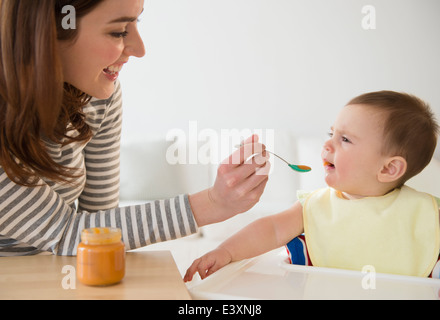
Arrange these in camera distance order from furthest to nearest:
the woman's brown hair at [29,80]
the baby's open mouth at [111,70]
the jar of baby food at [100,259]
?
the baby's open mouth at [111,70], the woman's brown hair at [29,80], the jar of baby food at [100,259]

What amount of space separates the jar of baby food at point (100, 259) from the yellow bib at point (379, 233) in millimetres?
527

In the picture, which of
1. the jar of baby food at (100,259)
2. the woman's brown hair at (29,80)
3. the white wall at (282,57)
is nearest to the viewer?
the jar of baby food at (100,259)

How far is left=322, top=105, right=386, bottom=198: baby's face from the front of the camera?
1165 mm

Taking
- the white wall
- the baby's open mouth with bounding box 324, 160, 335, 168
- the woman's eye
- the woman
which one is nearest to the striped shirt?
the woman

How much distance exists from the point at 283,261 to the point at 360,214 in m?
0.24

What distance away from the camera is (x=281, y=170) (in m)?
3.13

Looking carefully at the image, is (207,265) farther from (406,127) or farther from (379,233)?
(406,127)

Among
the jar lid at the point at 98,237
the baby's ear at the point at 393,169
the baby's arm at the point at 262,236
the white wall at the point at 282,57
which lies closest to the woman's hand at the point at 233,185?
the baby's arm at the point at 262,236

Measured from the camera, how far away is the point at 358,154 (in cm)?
117

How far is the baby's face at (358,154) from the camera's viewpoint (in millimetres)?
1165

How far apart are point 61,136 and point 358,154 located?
2.31ft

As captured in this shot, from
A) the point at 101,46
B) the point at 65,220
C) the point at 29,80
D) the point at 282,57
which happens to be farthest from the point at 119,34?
the point at 282,57

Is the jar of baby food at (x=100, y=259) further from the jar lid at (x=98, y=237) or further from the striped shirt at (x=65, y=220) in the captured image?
the striped shirt at (x=65, y=220)

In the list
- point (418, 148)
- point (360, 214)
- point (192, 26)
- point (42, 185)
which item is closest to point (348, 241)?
point (360, 214)
